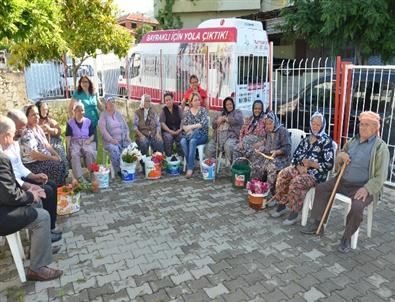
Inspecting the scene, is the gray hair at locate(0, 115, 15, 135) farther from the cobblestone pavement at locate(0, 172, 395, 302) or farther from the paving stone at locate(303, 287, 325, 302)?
the paving stone at locate(303, 287, 325, 302)

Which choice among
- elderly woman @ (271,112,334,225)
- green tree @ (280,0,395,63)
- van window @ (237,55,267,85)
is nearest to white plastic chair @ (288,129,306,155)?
elderly woman @ (271,112,334,225)

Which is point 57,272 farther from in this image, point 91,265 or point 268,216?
point 268,216

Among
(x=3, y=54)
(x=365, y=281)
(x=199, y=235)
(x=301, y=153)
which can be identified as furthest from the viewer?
(x=3, y=54)

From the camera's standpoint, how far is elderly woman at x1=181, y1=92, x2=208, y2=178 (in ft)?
19.6

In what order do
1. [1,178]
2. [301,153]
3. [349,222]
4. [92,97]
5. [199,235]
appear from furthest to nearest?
[92,97], [301,153], [199,235], [349,222], [1,178]

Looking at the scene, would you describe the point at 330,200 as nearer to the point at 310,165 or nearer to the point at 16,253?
the point at 310,165

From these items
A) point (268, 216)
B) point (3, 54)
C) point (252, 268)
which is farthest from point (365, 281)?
point (3, 54)

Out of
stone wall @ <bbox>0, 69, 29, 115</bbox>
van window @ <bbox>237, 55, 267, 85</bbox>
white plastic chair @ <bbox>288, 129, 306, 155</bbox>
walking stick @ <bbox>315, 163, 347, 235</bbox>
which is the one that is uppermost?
→ van window @ <bbox>237, 55, 267, 85</bbox>

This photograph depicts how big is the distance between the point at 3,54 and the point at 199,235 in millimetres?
10590

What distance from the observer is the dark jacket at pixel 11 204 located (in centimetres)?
281

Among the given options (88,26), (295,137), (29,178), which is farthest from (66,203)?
(88,26)

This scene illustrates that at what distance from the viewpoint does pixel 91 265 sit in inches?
133

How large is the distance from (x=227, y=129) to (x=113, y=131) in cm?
189

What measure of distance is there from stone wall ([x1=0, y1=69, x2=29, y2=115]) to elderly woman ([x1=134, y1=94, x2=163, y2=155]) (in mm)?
6338
